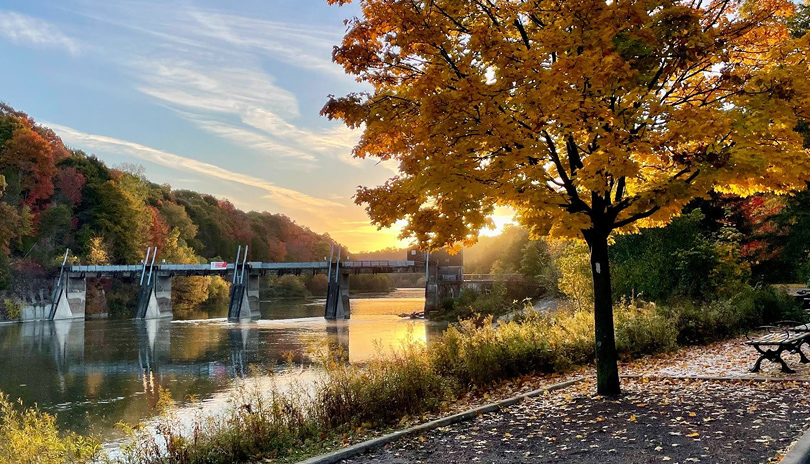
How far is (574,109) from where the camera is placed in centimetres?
733

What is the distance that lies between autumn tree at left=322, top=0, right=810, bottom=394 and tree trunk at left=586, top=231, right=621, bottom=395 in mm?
21

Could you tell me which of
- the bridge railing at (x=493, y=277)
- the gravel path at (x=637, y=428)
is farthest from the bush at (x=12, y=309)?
the gravel path at (x=637, y=428)

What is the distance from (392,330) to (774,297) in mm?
23568

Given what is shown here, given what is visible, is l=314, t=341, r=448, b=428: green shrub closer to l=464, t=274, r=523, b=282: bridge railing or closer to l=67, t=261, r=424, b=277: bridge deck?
l=464, t=274, r=523, b=282: bridge railing

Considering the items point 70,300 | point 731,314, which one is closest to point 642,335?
point 731,314

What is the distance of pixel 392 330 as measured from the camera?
126 feet

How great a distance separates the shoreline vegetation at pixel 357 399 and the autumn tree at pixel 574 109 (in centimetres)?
212

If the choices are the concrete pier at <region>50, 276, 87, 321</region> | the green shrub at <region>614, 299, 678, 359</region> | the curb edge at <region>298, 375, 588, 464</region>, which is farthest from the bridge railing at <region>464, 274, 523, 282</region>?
the curb edge at <region>298, 375, 588, 464</region>

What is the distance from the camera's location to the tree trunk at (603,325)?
28.8 feet

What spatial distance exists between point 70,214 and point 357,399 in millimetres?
64181

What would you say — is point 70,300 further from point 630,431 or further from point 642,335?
point 630,431

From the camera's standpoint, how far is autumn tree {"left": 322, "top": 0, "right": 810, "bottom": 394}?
7.45 metres

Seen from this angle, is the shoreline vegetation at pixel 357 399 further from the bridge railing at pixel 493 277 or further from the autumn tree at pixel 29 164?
the autumn tree at pixel 29 164

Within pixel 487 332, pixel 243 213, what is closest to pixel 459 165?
pixel 487 332
